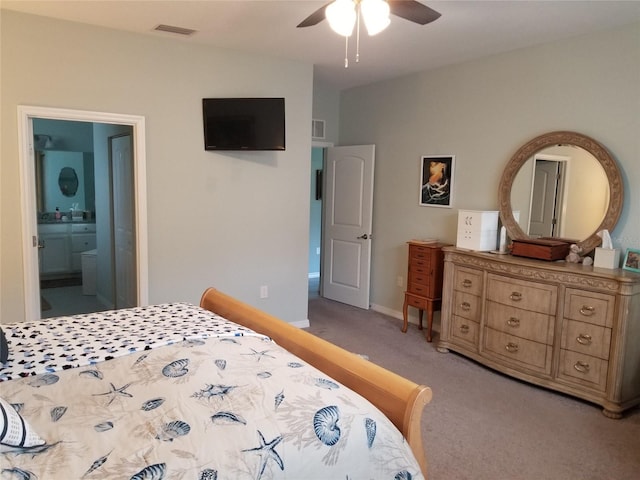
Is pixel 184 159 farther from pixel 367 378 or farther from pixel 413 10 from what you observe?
pixel 367 378

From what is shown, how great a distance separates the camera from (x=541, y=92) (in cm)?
387

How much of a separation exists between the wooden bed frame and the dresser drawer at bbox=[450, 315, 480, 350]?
6.97ft

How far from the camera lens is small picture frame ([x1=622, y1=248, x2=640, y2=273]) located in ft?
10.5

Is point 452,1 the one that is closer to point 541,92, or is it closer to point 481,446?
point 541,92

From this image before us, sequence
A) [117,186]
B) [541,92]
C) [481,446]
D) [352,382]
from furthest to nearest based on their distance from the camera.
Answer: [117,186], [541,92], [481,446], [352,382]

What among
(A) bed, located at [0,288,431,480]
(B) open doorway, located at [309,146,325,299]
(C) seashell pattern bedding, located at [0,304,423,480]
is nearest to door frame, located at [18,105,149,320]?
(A) bed, located at [0,288,431,480]

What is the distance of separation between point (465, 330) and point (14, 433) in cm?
345

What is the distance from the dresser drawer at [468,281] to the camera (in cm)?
388

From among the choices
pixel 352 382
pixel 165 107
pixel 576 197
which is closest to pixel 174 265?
pixel 165 107

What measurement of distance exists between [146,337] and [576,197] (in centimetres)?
324

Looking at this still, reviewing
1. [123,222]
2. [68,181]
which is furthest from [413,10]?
[68,181]

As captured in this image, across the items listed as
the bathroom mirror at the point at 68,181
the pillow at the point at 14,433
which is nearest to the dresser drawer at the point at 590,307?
the pillow at the point at 14,433

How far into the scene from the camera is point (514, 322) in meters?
3.59

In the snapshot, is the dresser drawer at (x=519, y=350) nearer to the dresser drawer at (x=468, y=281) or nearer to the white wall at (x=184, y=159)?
the dresser drawer at (x=468, y=281)
